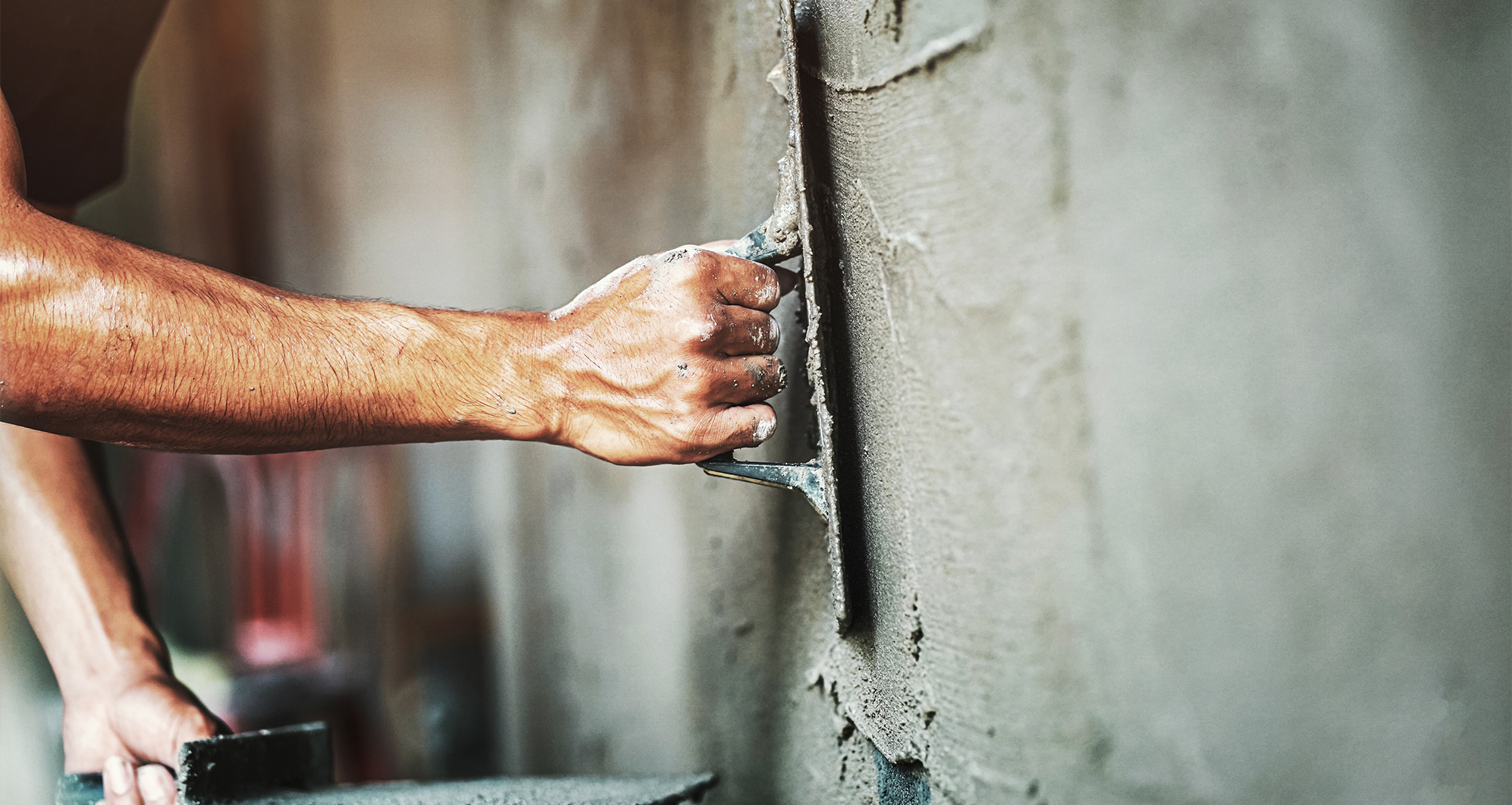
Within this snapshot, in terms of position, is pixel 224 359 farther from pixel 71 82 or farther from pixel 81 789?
pixel 71 82

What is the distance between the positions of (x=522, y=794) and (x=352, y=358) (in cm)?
54

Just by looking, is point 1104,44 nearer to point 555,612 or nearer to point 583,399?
point 583,399

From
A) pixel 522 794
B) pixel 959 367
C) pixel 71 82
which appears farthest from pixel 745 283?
pixel 71 82

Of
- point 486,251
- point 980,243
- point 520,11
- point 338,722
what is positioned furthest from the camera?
point 338,722

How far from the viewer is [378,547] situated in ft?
9.96

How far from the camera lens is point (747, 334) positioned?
919 millimetres

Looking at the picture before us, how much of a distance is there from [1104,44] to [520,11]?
1635 mm

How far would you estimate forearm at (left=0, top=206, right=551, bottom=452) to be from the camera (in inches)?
32.6

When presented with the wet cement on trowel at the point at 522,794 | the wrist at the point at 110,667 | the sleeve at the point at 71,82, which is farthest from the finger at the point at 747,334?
the sleeve at the point at 71,82

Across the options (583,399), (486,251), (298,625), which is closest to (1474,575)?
(583,399)

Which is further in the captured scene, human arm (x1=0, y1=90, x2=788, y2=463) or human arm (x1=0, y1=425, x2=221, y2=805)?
human arm (x1=0, y1=425, x2=221, y2=805)

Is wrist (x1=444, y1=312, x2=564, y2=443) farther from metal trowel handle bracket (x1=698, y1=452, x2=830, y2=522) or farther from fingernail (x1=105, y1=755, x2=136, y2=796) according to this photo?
fingernail (x1=105, y1=755, x2=136, y2=796)

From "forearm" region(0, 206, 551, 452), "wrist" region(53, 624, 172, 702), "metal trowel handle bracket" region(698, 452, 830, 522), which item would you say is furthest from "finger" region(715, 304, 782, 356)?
"wrist" region(53, 624, 172, 702)

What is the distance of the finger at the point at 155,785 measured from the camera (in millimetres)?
1214
